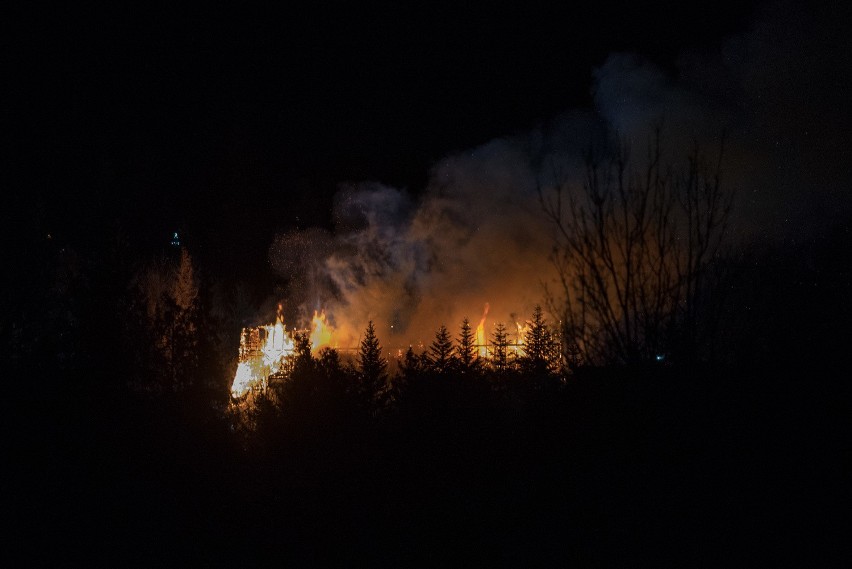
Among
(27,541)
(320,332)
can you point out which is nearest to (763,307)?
(27,541)

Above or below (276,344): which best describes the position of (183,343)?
below

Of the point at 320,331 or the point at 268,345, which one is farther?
the point at 320,331

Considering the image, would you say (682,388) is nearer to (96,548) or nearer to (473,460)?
(473,460)

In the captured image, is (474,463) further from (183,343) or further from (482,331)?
(482,331)

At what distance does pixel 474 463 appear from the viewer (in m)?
7.65

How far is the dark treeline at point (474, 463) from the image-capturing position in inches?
193

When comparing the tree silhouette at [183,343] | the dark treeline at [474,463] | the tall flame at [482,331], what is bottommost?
the dark treeline at [474,463]

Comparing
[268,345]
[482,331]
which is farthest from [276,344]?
[482,331]

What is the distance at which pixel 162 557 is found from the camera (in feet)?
22.4

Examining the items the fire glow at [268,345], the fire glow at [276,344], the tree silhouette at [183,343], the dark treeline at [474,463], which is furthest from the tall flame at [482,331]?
the dark treeline at [474,463]

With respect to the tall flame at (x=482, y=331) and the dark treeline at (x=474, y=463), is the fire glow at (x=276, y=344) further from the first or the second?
the dark treeline at (x=474, y=463)

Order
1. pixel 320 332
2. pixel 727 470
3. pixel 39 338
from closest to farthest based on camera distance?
pixel 727 470 → pixel 39 338 → pixel 320 332

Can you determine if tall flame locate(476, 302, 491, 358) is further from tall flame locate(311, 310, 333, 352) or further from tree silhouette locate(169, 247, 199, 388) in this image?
tree silhouette locate(169, 247, 199, 388)

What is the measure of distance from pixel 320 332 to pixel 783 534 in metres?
31.0
